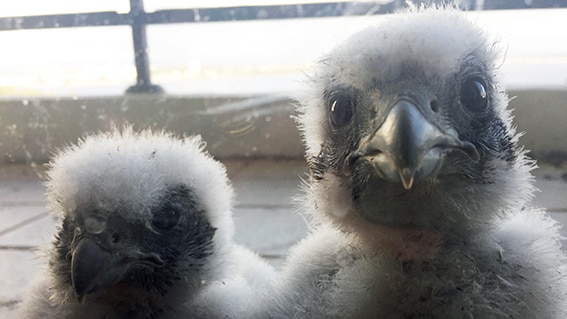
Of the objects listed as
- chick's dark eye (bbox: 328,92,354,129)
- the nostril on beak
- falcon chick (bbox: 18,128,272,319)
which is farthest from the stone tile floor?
the nostril on beak

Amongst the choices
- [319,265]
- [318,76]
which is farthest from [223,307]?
[318,76]

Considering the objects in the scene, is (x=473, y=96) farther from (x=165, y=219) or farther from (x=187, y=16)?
Result: (x=187, y=16)

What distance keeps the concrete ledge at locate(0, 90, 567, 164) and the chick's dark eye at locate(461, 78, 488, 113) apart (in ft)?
1.73

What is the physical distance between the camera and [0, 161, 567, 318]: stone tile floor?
1.17 meters

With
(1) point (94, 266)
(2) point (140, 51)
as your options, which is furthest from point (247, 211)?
(1) point (94, 266)

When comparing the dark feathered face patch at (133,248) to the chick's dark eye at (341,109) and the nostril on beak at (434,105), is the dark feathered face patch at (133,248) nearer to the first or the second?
the chick's dark eye at (341,109)

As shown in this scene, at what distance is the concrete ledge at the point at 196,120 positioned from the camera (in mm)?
1360

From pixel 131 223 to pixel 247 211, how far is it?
81 centimetres

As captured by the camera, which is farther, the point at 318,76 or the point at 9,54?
the point at 9,54

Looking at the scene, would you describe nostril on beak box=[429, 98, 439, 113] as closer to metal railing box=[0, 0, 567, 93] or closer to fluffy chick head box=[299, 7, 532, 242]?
fluffy chick head box=[299, 7, 532, 242]

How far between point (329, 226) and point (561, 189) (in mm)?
809

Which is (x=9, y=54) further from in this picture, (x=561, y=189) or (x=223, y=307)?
(x=561, y=189)

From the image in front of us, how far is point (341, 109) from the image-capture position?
74 centimetres

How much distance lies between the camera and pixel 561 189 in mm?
1379
